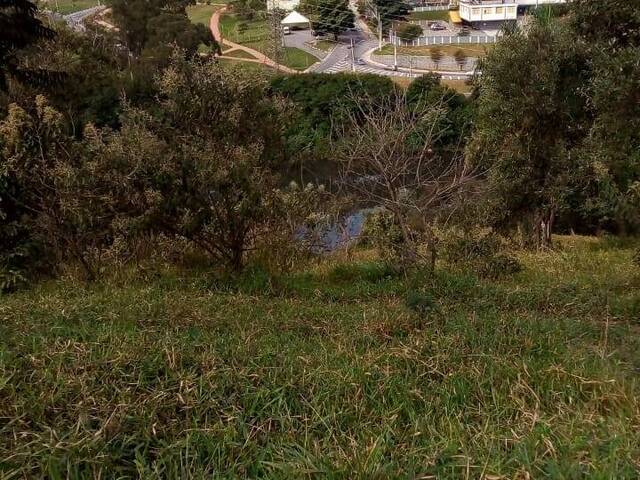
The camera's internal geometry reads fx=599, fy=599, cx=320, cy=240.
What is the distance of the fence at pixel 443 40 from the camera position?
49312 mm

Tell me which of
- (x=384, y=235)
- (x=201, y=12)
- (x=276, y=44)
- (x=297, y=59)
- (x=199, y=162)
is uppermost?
(x=201, y=12)

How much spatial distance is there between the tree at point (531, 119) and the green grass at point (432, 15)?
54207 millimetres

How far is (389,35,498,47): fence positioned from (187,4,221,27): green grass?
22.9 m

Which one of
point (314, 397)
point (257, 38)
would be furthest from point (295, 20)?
point (314, 397)

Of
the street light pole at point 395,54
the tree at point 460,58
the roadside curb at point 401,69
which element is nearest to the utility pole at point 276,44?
the roadside curb at point 401,69

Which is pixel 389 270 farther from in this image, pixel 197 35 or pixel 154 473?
pixel 197 35

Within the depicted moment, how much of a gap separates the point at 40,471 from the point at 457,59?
1717 inches

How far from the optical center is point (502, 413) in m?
2.52

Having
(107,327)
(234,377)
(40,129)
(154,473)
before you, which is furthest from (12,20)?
(154,473)

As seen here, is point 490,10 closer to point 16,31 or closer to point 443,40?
point 443,40

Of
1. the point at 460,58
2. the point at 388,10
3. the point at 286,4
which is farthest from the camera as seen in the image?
the point at 286,4

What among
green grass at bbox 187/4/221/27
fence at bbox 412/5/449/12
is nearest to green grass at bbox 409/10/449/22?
fence at bbox 412/5/449/12

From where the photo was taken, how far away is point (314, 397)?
2.64m

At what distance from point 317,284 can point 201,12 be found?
66920 millimetres
